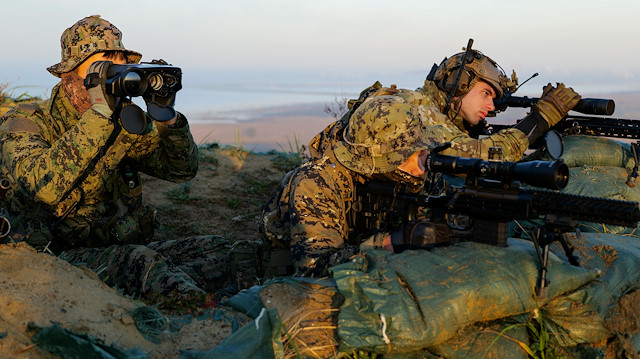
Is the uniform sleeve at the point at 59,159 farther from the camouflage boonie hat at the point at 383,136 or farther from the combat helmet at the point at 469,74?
the combat helmet at the point at 469,74

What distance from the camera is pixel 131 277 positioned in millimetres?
3957

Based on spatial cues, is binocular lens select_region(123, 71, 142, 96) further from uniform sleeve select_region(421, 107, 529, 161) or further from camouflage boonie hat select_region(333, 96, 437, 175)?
uniform sleeve select_region(421, 107, 529, 161)

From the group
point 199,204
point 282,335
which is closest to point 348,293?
point 282,335

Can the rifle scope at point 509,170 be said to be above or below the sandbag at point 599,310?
above

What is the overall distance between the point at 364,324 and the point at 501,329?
0.70 meters

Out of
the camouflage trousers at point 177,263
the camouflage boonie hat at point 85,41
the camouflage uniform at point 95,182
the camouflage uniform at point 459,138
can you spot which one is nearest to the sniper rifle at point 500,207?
the camouflage uniform at point 459,138

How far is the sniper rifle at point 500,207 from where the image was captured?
8.49ft

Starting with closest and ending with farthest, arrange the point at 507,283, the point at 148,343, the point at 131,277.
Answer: the point at 148,343
the point at 507,283
the point at 131,277

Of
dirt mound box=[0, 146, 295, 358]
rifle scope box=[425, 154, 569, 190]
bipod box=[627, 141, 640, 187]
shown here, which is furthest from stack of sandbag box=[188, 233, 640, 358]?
bipod box=[627, 141, 640, 187]

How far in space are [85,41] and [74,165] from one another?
36.6 inches

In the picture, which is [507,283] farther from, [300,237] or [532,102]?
[532,102]

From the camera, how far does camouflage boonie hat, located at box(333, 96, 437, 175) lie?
3.53 m

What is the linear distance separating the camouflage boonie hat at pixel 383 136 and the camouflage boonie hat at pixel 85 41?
184 centimetres

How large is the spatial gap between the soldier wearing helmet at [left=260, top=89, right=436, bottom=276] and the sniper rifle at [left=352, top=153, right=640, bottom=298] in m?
0.18
